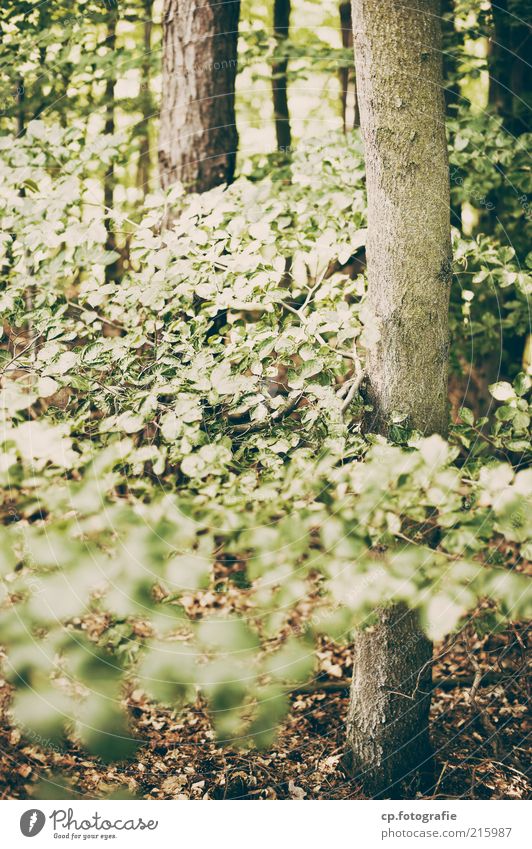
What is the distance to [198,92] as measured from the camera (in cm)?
250

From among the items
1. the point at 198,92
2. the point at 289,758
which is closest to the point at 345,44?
the point at 198,92

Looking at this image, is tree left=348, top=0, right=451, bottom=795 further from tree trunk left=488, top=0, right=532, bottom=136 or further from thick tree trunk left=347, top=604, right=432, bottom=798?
tree trunk left=488, top=0, right=532, bottom=136

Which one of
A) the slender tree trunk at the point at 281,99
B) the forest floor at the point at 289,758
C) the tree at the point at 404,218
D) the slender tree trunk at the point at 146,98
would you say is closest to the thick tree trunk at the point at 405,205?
the tree at the point at 404,218

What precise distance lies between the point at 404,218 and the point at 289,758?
66.5 inches

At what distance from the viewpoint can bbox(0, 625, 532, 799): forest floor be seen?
186 centimetres

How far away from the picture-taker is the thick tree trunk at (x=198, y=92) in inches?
96.8

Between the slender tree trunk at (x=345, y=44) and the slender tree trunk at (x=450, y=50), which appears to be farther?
the slender tree trunk at (x=345, y=44)

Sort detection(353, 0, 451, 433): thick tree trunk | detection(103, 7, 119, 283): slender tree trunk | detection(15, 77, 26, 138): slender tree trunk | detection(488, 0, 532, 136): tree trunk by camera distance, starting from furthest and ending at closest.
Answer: detection(103, 7, 119, 283): slender tree trunk, detection(15, 77, 26, 138): slender tree trunk, detection(488, 0, 532, 136): tree trunk, detection(353, 0, 451, 433): thick tree trunk

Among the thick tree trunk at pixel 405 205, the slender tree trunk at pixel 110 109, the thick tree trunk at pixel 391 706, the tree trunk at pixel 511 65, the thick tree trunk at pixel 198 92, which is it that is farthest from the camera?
the slender tree trunk at pixel 110 109

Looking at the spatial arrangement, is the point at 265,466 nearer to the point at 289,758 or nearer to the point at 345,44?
the point at 289,758

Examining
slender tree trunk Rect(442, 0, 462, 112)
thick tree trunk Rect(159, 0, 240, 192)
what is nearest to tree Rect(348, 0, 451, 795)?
thick tree trunk Rect(159, 0, 240, 192)

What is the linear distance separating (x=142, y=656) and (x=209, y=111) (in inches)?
83.0
